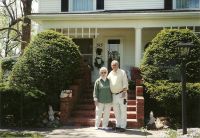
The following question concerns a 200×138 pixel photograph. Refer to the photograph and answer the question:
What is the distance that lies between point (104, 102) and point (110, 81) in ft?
2.12

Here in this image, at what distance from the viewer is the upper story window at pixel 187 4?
2173 centimetres

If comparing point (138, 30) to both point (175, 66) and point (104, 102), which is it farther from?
point (104, 102)

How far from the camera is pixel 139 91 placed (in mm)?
15180

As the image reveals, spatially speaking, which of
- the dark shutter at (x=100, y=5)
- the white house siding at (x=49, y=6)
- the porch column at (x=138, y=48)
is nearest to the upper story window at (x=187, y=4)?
the porch column at (x=138, y=48)

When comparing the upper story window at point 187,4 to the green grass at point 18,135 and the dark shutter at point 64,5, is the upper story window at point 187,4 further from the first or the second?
the green grass at point 18,135

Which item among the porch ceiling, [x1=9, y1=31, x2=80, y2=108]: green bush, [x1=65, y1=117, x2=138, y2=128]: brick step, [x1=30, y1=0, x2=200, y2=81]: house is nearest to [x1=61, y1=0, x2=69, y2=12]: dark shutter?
[x1=30, y1=0, x2=200, y2=81]: house

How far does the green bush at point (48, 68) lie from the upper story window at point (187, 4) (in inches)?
288

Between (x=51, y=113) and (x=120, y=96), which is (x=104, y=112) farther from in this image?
(x=51, y=113)

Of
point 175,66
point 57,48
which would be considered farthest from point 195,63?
point 57,48

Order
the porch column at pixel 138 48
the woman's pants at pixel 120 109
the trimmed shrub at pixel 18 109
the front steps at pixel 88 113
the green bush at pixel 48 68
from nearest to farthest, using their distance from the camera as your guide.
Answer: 1. the woman's pants at pixel 120 109
2. the trimmed shrub at pixel 18 109
3. the front steps at pixel 88 113
4. the green bush at pixel 48 68
5. the porch column at pixel 138 48

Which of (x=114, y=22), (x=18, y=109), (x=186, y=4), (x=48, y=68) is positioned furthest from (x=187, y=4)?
(x=18, y=109)

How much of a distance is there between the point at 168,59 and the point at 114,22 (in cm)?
498

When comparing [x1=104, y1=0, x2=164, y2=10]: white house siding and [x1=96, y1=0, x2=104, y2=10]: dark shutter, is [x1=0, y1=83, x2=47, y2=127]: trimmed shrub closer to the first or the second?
[x1=96, y1=0, x2=104, y2=10]: dark shutter

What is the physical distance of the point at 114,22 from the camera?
66.7ft
